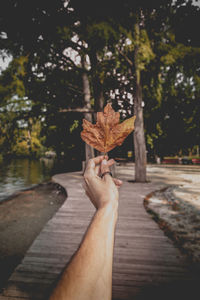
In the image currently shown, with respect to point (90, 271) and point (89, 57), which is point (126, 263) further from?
point (89, 57)

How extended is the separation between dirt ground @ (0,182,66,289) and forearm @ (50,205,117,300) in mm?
3328

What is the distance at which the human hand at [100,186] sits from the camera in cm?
86

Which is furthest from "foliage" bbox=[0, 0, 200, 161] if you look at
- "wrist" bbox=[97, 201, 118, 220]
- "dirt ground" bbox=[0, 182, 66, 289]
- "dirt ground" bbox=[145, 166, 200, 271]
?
"wrist" bbox=[97, 201, 118, 220]

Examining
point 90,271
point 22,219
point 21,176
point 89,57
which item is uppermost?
point 89,57

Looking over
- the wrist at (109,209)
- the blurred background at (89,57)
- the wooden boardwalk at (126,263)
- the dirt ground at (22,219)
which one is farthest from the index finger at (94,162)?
the blurred background at (89,57)

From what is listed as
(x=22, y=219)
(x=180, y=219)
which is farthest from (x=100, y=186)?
(x=22, y=219)

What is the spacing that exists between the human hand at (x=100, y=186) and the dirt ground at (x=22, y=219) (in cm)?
308

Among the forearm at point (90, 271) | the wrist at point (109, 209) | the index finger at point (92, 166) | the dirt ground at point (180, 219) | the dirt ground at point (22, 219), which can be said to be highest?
the index finger at point (92, 166)

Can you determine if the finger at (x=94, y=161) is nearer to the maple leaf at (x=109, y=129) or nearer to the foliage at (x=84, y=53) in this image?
the maple leaf at (x=109, y=129)

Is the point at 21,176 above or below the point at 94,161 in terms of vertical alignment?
below

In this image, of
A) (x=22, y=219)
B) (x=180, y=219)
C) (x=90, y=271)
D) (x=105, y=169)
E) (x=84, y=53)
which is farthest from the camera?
(x=84, y=53)

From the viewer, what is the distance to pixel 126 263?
3.40 meters

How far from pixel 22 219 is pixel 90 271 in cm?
883

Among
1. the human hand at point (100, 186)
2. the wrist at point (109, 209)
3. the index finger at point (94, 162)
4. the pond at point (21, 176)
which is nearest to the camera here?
the wrist at point (109, 209)
